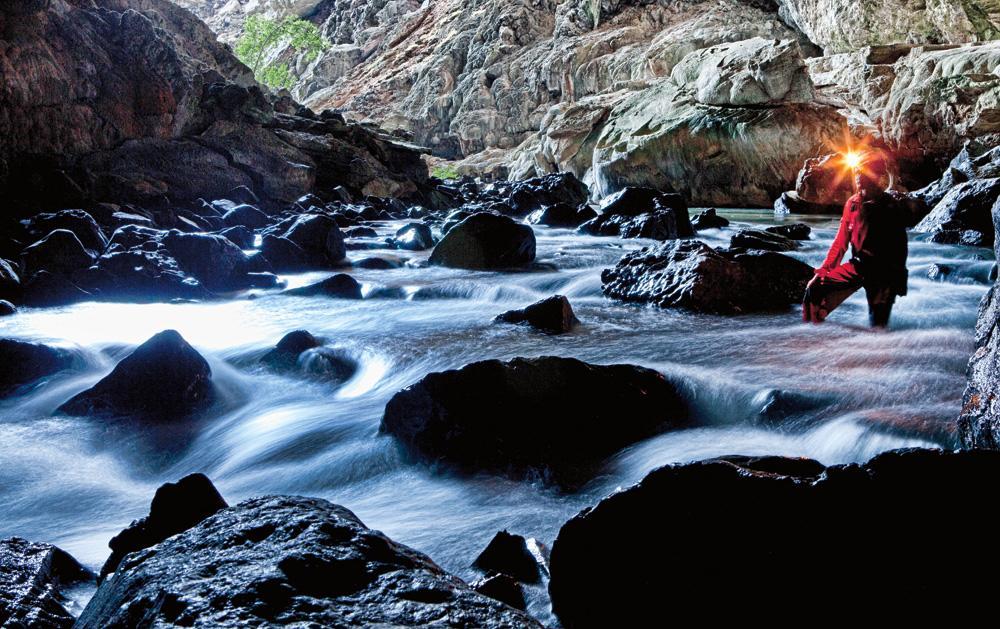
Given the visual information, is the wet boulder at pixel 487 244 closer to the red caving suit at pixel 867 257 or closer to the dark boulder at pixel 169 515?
the red caving suit at pixel 867 257

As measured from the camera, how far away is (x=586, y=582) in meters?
1.77

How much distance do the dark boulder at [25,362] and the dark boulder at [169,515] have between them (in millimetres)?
3152

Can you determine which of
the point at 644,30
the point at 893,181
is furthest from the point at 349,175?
the point at 644,30

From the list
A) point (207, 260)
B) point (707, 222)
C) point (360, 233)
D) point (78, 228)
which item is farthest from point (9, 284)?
point (707, 222)

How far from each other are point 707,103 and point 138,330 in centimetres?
2197

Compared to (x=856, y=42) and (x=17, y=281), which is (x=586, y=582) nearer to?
(x=17, y=281)

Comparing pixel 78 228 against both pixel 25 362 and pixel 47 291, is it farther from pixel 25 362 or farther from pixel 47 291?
pixel 25 362

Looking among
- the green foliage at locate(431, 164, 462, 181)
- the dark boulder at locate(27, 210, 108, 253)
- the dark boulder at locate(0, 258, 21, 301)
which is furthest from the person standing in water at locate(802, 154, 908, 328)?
the green foliage at locate(431, 164, 462, 181)

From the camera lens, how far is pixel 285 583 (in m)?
1.37

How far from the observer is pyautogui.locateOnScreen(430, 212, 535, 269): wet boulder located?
9.70m

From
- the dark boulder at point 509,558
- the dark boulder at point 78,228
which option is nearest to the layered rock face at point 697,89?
the dark boulder at point 78,228

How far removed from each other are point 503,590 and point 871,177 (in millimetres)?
4302

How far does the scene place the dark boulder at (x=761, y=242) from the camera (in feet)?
30.7

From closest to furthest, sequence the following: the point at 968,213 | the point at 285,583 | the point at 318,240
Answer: the point at 285,583, the point at 318,240, the point at 968,213
